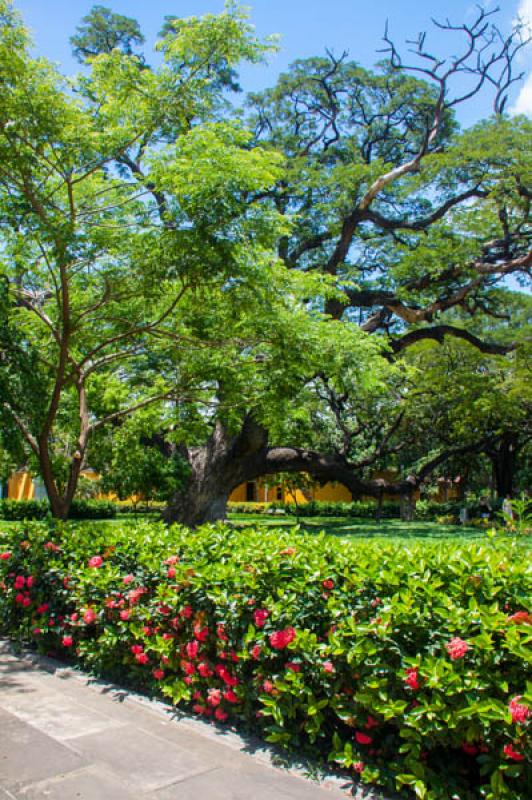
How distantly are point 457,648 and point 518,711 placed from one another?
1.27ft

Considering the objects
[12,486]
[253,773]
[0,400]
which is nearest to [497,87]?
[0,400]

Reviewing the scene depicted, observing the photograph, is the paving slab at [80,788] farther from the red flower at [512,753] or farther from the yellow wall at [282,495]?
the yellow wall at [282,495]

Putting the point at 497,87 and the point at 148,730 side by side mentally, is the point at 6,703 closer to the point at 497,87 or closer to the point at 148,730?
the point at 148,730

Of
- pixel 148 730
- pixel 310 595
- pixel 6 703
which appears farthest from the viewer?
pixel 6 703

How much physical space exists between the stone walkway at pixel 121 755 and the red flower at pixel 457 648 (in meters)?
1.01

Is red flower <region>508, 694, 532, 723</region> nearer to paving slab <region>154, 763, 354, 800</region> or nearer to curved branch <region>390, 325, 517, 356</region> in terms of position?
paving slab <region>154, 763, 354, 800</region>

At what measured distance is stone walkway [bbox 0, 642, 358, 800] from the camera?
11.8ft

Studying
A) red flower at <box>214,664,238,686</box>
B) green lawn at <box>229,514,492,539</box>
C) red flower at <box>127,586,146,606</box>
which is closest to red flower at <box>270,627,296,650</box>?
red flower at <box>214,664,238,686</box>

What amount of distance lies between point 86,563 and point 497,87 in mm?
16544

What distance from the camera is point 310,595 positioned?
416 cm

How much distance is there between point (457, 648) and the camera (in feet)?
10.7

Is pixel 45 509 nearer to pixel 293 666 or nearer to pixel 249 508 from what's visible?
pixel 249 508

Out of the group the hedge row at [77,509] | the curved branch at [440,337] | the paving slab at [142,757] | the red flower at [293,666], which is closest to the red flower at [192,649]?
the paving slab at [142,757]

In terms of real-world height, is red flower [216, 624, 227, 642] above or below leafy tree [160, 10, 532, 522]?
below
